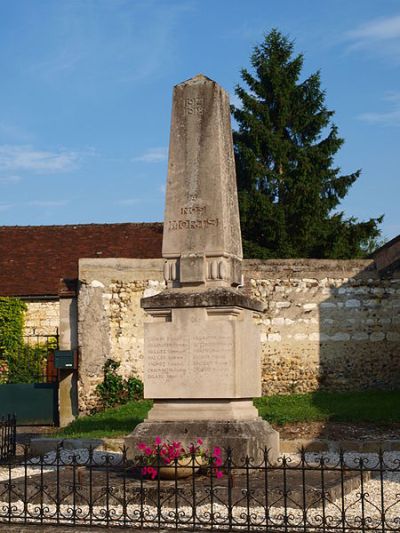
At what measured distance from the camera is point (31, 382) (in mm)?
25859

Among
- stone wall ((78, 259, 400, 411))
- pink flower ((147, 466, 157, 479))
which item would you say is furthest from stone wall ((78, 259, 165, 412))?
pink flower ((147, 466, 157, 479))

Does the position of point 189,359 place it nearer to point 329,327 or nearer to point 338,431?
point 338,431

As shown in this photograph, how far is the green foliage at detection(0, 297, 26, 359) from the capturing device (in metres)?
26.4

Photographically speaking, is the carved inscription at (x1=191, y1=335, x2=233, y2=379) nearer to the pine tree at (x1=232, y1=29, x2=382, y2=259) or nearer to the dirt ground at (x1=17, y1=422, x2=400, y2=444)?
the dirt ground at (x1=17, y1=422, x2=400, y2=444)

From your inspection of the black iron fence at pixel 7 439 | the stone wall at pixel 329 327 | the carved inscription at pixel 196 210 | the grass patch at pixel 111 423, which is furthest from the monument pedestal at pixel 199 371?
the stone wall at pixel 329 327

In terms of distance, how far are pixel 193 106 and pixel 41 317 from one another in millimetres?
16917

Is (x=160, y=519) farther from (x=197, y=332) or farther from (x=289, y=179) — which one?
(x=289, y=179)

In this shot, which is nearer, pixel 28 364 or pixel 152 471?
pixel 152 471

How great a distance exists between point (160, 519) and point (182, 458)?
1576 millimetres

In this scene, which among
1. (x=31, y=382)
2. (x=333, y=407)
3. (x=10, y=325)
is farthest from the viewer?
(x=10, y=325)

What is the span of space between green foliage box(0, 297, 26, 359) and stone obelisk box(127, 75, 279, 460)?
16418mm

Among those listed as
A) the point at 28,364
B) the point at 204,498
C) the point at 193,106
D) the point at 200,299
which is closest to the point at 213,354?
the point at 200,299

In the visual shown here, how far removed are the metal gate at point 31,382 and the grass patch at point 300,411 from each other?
3.76 m

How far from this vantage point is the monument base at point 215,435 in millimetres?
10000
